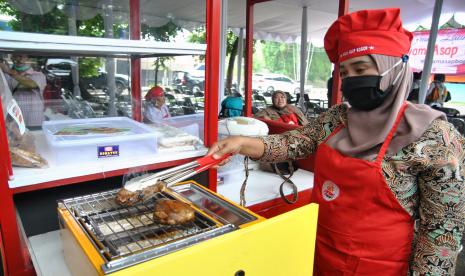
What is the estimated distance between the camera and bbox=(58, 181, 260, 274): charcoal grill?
677 millimetres

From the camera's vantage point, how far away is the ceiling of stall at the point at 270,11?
54.6 inches

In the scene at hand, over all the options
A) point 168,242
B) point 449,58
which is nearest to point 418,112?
point 168,242

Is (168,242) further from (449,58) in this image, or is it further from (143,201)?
(449,58)

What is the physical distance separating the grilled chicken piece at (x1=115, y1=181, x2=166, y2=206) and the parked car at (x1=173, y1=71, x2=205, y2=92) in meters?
0.55

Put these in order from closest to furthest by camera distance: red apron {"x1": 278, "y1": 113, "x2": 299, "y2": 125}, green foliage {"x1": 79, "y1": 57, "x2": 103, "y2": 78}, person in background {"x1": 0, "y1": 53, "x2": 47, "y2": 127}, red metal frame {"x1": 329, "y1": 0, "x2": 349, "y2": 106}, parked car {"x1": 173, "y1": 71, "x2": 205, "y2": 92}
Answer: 1. person in background {"x1": 0, "y1": 53, "x2": 47, "y2": 127}
2. parked car {"x1": 173, "y1": 71, "x2": 205, "y2": 92}
3. green foliage {"x1": 79, "y1": 57, "x2": 103, "y2": 78}
4. red metal frame {"x1": 329, "y1": 0, "x2": 349, "y2": 106}
5. red apron {"x1": 278, "y1": 113, "x2": 299, "y2": 125}

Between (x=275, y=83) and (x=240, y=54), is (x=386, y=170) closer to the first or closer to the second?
(x=240, y=54)

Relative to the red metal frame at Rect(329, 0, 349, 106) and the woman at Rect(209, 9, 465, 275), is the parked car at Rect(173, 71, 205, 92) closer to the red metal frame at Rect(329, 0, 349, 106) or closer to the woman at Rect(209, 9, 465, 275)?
the woman at Rect(209, 9, 465, 275)

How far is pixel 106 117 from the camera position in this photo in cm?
152

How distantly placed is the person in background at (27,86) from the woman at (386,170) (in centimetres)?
80

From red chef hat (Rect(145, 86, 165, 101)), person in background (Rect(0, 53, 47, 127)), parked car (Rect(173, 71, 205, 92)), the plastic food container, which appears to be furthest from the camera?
red chef hat (Rect(145, 86, 165, 101))

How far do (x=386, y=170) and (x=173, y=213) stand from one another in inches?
26.6

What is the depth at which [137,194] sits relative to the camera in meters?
0.89

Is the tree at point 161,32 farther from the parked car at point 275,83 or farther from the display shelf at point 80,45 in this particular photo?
the parked car at point 275,83

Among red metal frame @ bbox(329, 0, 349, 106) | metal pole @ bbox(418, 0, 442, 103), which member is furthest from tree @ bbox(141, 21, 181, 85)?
metal pole @ bbox(418, 0, 442, 103)
